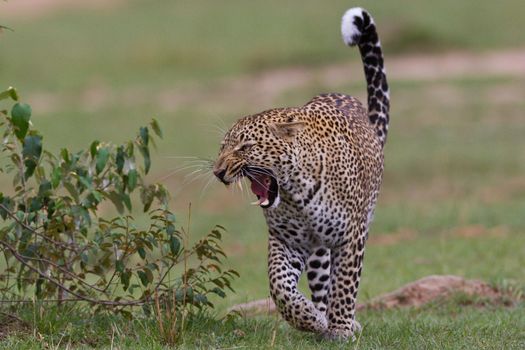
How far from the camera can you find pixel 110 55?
31.2 m

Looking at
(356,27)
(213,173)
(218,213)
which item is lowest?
(218,213)

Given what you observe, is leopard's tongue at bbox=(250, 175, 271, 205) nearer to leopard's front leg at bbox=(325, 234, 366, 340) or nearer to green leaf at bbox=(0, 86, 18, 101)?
leopard's front leg at bbox=(325, 234, 366, 340)

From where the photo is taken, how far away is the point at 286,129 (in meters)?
7.44

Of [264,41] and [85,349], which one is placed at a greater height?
[264,41]

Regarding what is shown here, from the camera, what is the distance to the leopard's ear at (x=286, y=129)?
7406 mm

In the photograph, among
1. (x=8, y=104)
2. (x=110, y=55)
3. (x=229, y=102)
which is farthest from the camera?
(x=110, y=55)

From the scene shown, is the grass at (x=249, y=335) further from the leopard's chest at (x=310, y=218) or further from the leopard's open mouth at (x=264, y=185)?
the leopard's open mouth at (x=264, y=185)

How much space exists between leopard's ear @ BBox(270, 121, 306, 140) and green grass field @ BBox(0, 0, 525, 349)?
0.53 m

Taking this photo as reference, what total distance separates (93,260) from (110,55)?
23828mm

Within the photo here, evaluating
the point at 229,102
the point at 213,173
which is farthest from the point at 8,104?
the point at 213,173

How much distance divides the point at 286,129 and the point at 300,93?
A: 1950 centimetres

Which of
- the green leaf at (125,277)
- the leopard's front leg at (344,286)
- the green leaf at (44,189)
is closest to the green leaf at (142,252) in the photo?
the green leaf at (125,277)

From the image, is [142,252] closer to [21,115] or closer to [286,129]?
[286,129]

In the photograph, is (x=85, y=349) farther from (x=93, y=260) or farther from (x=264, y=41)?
(x=264, y=41)
